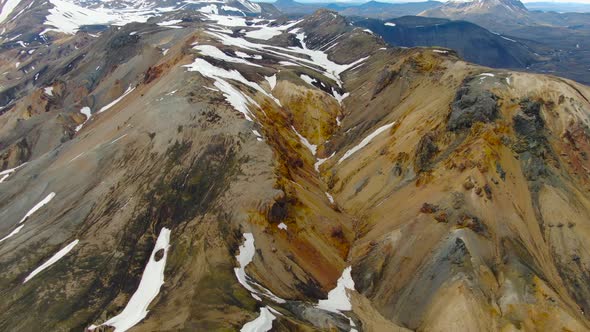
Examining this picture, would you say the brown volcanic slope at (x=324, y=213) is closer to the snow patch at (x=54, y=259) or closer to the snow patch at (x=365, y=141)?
the snow patch at (x=365, y=141)

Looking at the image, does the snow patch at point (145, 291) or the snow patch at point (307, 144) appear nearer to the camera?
the snow patch at point (145, 291)

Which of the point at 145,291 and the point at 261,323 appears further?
the point at 145,291

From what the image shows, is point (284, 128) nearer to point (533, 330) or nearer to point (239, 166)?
point (239, 166)

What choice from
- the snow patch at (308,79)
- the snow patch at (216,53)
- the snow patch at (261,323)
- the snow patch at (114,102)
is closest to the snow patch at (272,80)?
the snow patch at (308,79)

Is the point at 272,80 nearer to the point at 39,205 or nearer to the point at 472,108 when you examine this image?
the point at 472,108

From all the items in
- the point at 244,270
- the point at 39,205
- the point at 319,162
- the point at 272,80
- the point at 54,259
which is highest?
the point at 272,80

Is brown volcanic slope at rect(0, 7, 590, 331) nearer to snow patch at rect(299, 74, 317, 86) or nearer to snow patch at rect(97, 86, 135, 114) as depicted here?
snow patch at rect(299, 74, 317, 86)

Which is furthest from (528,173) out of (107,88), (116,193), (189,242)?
(107,88)

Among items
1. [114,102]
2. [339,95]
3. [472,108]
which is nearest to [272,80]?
[339,95]
